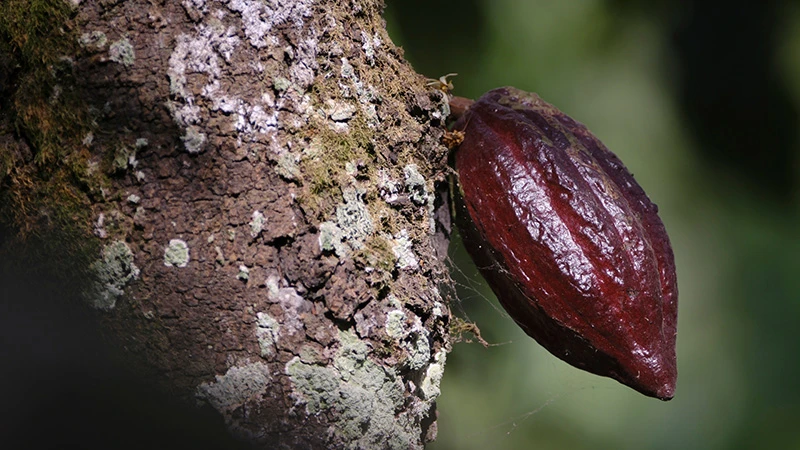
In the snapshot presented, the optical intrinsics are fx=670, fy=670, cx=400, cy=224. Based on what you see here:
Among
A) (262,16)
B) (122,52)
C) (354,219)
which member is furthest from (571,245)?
(122,52)

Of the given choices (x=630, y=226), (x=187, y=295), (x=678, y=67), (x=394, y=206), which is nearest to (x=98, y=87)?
(x=187, y=295)

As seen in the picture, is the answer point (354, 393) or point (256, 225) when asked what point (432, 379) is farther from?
point (256, 225)

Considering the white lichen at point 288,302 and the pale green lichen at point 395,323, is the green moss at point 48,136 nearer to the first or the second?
the white lichen at point 288,302

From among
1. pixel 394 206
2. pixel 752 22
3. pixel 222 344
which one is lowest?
pixel 222 344

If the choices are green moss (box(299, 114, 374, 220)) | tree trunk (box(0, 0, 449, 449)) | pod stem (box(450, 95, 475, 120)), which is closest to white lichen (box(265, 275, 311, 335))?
tree trunk (box(0, 0, 449, 449))

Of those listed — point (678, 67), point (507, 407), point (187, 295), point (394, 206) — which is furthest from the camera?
point (678, 67)

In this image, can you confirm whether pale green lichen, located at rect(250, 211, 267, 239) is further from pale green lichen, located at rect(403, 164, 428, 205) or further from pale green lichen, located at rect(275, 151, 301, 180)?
pale green lichen, located at rect(403, 164, 428, 205)

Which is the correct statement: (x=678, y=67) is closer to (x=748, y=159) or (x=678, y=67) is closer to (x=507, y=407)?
(x=748, y=159)
